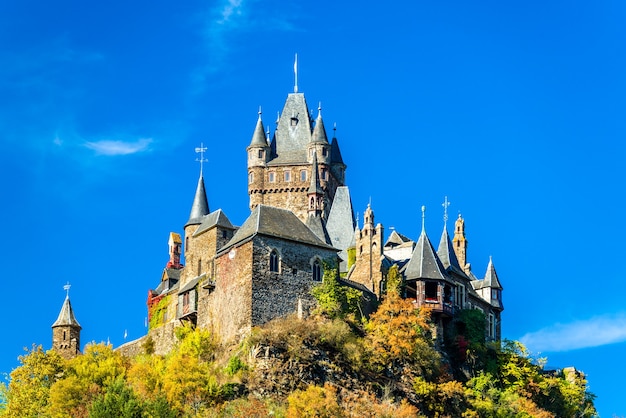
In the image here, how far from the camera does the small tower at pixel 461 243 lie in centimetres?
10900

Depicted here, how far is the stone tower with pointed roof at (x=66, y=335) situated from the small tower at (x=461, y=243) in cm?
2827

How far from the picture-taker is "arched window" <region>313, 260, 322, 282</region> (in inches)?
3482

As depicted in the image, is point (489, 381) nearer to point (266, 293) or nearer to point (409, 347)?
point (409, 347)

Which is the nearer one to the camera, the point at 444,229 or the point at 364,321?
the point at 364,321

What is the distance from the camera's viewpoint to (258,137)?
11506 cm

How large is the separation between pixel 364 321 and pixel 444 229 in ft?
51.6

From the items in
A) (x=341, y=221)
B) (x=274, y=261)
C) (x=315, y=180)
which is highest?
(x=315, y=180)

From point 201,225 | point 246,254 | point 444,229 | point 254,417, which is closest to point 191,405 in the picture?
point 254,417

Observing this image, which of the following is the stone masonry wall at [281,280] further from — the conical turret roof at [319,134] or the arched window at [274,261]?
the conical turret roof at [319,134]

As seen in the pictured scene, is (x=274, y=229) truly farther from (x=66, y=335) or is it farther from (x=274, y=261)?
(x=66, y=335)

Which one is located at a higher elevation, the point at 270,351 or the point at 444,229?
the point at 444,229

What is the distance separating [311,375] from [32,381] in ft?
61.3

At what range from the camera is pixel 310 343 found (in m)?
85.6

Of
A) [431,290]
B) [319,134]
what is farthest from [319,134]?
[431,290]
